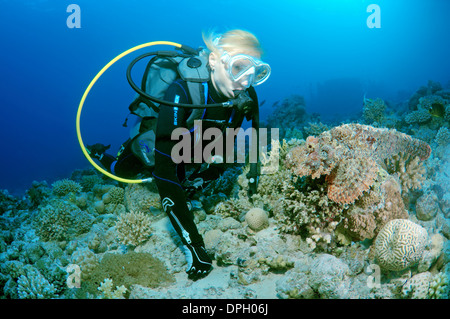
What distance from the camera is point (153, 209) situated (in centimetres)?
480

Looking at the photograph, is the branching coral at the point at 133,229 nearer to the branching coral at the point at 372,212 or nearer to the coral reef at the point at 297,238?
the coral reef at the point at 297,238

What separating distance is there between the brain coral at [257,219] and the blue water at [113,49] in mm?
Answer: 44885

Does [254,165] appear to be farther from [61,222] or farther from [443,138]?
[443,138]

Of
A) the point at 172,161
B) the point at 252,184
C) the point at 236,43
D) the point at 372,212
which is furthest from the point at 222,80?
the point at 372,212

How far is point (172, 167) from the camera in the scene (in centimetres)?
330

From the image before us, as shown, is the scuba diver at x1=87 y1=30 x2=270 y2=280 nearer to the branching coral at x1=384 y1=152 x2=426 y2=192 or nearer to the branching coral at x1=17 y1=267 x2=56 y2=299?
the branching coral at x1=17 y1=267 x2=56 y2=299

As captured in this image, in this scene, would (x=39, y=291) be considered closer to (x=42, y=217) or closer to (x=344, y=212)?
(x=42, y=217)

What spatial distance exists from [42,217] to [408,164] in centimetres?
670

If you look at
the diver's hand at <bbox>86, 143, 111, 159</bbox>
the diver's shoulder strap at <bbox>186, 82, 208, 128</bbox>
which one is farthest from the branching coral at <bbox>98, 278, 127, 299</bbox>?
the diver's hand at <bbox>86, 143, 111, 159</bbox>

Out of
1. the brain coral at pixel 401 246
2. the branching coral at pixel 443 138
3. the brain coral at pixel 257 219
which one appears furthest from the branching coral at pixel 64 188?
the branching coral at pixel 443 138

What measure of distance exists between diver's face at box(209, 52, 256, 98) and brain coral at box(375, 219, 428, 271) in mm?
2501

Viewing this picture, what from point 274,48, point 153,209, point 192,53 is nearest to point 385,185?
point 192,53

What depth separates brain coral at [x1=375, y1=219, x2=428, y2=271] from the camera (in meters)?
2.44
